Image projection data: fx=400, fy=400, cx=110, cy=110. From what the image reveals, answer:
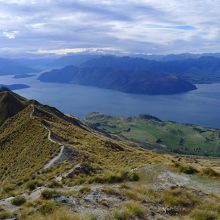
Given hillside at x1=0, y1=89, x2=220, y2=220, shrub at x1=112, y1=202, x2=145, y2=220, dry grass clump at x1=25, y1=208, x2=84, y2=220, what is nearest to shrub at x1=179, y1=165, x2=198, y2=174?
hillside at x1=0, y1=89, x2=220, y2=220

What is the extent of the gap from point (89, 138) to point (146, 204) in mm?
42232

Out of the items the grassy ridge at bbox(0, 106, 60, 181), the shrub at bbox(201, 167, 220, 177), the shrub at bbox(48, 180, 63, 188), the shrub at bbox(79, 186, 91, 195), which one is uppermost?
the shrub at bbox(79, 186, 91, 195)

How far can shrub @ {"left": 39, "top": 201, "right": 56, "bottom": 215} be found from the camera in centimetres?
1614

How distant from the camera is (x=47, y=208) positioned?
53.5ft

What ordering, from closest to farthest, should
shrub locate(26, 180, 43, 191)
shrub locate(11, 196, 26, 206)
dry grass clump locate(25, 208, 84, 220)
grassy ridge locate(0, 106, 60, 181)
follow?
dry grass clump locate(25, 208, 84, 220), shrub locate(11, 196, 26, 206), shrub locate(26, 180, 43, 191), grassy ridge locate(0, 106, 60, 181)

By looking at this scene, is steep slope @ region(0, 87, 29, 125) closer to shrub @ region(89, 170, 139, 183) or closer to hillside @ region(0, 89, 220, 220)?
hillside @ region(0, 89, 220, 220)

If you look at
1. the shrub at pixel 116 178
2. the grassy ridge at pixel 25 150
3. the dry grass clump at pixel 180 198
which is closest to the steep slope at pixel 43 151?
the grassy ridge at pixel 25 150

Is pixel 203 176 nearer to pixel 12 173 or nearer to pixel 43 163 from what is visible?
pixel 43 163

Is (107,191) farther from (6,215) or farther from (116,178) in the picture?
(6,215)

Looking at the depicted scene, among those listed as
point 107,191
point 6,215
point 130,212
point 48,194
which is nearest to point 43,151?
point 107,191

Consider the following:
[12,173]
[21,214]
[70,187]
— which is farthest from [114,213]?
[12,173]

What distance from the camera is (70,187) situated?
22984 millimetres

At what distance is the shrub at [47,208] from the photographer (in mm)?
16141

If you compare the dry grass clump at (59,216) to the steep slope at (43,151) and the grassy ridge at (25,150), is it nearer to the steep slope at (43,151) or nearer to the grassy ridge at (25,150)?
the steep slope at (43,151)
